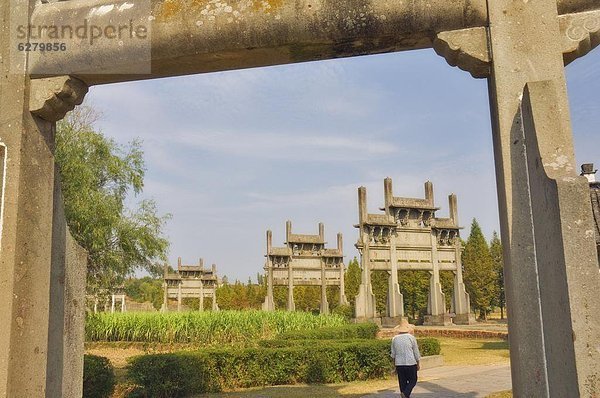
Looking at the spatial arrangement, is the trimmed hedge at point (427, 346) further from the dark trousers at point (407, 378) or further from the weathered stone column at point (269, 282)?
the weathered stone column at point (269, 282)

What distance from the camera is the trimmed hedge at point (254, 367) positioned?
10.5 meters

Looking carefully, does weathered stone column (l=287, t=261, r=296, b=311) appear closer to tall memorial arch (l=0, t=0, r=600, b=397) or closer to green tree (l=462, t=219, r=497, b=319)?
green tree (l=462, t=219, r=497, b=319)

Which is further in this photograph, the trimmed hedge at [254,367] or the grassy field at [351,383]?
the grassy field at [351,383]

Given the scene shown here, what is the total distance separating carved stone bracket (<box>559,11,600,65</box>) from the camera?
3.27 m

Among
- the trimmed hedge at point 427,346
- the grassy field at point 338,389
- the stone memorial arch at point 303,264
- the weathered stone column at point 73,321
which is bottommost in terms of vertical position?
the grassy field at point 338,389

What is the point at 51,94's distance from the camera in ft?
12.3

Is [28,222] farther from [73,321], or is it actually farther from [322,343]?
[322,343]

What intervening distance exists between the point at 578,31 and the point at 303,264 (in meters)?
35.5

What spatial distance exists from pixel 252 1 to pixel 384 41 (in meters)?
0.98

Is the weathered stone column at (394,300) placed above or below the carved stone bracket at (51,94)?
below

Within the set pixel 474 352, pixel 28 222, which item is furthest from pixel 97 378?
pixel 474 352

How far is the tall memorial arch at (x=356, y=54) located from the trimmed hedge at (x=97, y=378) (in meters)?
5.93

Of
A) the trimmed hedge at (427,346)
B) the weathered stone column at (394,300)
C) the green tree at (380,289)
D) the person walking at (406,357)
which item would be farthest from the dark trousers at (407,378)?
the green tree at (380,289)

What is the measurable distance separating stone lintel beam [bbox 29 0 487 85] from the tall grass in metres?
18.4
